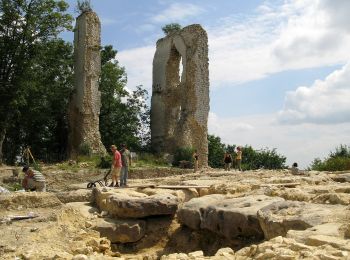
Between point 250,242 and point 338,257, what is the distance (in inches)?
118

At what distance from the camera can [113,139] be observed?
31.8 m

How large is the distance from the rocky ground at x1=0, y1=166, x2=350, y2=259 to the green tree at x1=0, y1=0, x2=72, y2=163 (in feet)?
46.2

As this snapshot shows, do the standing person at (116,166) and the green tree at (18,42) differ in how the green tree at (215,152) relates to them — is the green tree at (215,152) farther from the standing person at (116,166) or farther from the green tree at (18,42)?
the standing person at (116,166)

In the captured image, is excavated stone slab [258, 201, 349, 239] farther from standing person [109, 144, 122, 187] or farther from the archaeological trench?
standing person [109, 144, 122, 187]

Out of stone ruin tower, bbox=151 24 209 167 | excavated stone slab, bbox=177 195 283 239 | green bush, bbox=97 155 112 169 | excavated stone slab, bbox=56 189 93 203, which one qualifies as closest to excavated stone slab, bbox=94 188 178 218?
excavated stone slab, bbox=177 195 283 239

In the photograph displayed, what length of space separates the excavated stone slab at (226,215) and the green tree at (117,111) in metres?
21.9

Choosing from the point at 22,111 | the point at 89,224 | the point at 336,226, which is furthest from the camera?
the point at 22,111

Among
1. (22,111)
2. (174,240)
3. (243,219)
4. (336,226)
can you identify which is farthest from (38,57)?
(336,226)

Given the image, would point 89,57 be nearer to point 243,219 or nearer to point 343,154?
point 343,154

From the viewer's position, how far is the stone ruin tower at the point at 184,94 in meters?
27.1

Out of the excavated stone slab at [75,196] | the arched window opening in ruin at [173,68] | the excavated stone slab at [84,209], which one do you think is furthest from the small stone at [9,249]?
the arched window opening in ruin at [173,68]

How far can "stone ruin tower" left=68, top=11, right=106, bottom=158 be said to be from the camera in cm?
2673

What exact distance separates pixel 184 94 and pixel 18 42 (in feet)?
30.0

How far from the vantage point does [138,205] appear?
956 centimetres
